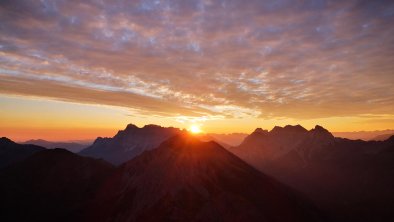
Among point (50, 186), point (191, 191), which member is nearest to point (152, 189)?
point (191, 191)

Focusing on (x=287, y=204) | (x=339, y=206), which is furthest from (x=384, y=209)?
(x=287, y=204)

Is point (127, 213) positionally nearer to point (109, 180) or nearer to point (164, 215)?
point (164, 215)

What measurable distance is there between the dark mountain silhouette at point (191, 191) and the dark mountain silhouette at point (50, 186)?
966 centimetres

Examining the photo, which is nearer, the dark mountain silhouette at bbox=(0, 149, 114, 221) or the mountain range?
the mountain range

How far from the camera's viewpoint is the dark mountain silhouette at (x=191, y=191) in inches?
3263

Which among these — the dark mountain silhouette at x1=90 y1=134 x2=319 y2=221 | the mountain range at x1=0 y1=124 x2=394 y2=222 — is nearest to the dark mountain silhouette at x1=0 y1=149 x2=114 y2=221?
the mountain range at x1=0 y1=124 x2=394 y2=222

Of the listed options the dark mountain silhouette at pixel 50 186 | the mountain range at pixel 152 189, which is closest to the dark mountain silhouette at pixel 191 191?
the mountain range at pixel 152 189

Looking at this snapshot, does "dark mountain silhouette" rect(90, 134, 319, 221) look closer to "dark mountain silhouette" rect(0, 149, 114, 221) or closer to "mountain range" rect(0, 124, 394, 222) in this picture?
"mountain range" rect(0, 124, 394, 222)

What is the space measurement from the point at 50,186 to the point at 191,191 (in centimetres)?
6239

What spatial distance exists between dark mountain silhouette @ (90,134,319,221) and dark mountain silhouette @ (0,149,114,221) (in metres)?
9.66

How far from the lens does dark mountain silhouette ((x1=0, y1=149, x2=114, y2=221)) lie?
97.1 metres

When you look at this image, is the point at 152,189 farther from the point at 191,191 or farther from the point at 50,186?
the point at 50,186

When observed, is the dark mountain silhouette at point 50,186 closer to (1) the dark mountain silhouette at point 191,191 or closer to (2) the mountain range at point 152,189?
(2) the mountain range at point 152,189

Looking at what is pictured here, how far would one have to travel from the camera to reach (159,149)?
11156cm
